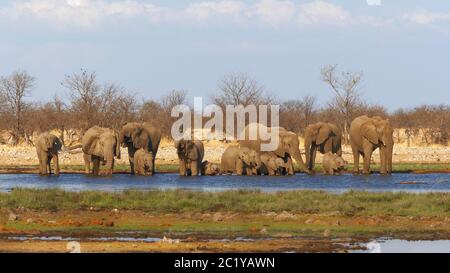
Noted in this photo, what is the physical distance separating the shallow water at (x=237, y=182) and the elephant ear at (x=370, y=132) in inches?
76.3

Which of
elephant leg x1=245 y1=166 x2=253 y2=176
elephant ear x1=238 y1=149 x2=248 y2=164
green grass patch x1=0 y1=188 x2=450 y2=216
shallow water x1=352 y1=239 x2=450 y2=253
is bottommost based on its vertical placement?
shallow water x1=352 y1=239 x2=450 y2=253

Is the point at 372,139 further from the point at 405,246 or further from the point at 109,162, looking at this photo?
the point at 405,246

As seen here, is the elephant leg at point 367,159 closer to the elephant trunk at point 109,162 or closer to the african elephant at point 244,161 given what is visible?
the african elephant at point 244,161

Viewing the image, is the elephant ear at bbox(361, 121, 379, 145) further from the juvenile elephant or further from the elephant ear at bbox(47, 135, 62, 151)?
the elephant ear at bbox(47, 135, 62, 151)

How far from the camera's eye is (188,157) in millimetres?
46562

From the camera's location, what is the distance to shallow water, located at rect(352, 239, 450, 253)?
20547mm

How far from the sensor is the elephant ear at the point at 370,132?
155 ft

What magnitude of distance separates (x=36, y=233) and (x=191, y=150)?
23.3 meters

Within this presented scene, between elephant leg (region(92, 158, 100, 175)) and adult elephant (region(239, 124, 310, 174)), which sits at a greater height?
adult elephant (region(239, 124, 310, 174))

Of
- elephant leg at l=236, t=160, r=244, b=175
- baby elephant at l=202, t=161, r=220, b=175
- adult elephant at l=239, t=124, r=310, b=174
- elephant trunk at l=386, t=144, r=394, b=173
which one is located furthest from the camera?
adult elephant at l=239, t=124, r=310, b=174

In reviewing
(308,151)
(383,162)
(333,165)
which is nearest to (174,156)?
(308,151)

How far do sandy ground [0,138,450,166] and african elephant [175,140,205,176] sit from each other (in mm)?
9601

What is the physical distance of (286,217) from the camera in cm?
2631

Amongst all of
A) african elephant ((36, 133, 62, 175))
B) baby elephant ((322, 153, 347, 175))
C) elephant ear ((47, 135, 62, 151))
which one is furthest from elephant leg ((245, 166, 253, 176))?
elephant ear ((47, 135, 62, 151))
